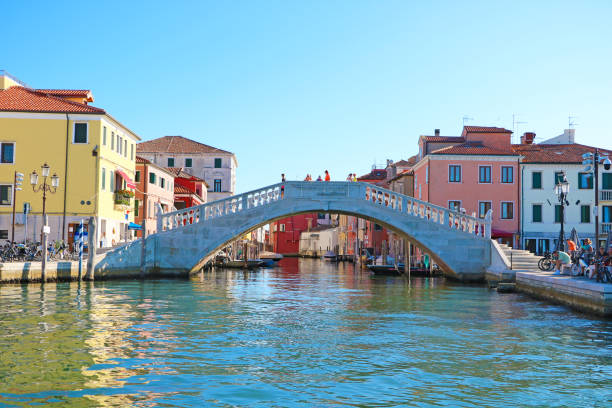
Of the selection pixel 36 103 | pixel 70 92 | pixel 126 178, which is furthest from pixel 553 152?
pixel 36 103

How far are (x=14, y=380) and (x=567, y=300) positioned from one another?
12.9m

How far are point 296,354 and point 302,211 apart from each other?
1661 cm

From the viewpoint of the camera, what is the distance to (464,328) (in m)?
12.9

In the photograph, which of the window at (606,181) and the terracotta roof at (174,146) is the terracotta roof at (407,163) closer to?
the terracotta roof at (174,146)

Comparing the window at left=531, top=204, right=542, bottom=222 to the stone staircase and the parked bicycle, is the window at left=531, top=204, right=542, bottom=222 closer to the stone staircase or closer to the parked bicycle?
the stone staircase

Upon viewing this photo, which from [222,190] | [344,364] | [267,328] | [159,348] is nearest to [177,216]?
[267,328]

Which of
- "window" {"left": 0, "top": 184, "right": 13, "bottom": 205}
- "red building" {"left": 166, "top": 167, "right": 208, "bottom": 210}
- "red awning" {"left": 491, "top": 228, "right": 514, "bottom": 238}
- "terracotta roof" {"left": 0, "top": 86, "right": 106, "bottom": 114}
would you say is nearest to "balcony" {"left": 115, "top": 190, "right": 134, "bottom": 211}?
"terracotta roof" {"left": 0, "top": 86, "right": 106, "bottom": 114}

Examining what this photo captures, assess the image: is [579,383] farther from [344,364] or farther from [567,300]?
[567,300]

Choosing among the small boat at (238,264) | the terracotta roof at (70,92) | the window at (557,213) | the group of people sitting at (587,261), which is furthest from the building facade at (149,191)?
the group of people sitting at (587,261)

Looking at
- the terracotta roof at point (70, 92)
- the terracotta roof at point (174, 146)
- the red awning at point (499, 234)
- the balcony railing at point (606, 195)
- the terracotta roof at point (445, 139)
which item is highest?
the terracotta roof at point (174, 146)

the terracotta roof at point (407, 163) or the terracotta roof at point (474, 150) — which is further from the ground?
the terracotta roof at point (407, 163)

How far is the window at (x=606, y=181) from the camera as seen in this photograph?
36906mm

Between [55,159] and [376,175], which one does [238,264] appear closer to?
[55,159]

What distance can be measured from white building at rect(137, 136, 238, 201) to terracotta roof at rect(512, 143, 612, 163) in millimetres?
26984
